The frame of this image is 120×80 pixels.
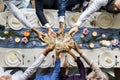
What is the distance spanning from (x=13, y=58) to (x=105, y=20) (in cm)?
58

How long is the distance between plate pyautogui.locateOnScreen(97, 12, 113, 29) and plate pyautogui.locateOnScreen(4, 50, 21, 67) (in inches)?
20.2

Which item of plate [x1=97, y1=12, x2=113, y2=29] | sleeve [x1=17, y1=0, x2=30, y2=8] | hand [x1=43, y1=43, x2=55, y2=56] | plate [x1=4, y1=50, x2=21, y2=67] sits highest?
sleeve [x1=17, y1=0, x2=30, y2=8]

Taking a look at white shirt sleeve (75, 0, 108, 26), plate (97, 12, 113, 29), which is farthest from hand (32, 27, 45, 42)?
plate (97, 12, 113, 29)

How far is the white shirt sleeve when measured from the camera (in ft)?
6.97

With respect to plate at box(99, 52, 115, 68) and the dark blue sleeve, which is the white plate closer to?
plate at box(99, 52, 115, 68)

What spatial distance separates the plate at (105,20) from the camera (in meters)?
2.28

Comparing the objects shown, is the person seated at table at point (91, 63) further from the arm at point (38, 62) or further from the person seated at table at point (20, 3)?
the person seated at table at point (20, 3)

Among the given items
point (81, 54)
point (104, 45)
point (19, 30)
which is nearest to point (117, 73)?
point (104, 45)

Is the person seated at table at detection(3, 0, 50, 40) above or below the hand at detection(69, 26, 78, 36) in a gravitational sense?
above

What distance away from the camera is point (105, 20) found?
2.29m

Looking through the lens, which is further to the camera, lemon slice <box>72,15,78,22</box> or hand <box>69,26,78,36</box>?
lemon slice <box>72,15,78,22</box>

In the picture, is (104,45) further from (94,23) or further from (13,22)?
(13,22)

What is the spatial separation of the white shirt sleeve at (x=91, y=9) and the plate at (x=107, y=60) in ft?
0.88

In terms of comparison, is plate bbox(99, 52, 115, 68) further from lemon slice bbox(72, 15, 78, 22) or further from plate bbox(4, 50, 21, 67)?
plate bbox(4, 50, 21, 67)
